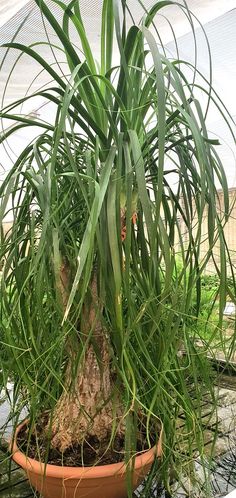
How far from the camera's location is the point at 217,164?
25.5 inches

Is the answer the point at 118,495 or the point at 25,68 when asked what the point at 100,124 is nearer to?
the point at 118,495

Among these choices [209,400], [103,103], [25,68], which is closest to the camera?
[103,103]

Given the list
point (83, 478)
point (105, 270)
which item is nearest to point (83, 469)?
point (83, 478)

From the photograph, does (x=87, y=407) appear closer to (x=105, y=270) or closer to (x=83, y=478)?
(x=83, y=478)

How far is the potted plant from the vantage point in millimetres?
540

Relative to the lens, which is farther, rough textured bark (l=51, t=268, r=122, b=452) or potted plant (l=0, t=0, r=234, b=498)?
rough textured bark (l=51, t=268, r=122, b=452)

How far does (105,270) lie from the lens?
0.54 m

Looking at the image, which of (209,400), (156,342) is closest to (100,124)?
(156,342)

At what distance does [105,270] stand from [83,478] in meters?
0.27

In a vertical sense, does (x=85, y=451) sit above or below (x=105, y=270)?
below

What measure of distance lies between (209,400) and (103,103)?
0.67 meters

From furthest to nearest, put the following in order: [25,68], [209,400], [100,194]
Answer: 1. [25,68]
2. [209,400]
3. [100,194]

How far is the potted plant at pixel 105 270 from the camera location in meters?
0.54

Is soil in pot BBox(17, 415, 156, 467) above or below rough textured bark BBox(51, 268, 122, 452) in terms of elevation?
below
